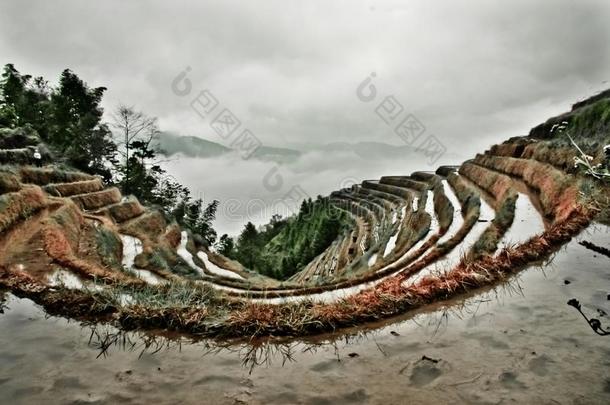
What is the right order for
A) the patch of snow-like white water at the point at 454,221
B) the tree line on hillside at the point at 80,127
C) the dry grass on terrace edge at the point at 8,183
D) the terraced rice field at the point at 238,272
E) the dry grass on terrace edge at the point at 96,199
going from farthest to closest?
1. the tree line on hillside at the point at 80,127
2. the dry grass on terrace edge at the point at 96,199
3. the patch of snow-like white water at the point at 454,221
4. the dry grass on terrace edge at the point at 8,183
5. the terraced rice field at the point at 238,272

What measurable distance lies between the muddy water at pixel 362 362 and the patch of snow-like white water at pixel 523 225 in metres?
5.34

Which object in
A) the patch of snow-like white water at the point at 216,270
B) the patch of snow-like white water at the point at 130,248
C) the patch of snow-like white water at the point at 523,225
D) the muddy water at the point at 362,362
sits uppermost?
the patch of snow-like white water at the point at 130,248

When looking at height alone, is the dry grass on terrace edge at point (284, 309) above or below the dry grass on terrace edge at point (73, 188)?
below

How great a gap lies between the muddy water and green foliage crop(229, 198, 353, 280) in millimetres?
44856

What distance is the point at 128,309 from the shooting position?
6.02 meters

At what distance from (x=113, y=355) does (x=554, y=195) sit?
49.9ft

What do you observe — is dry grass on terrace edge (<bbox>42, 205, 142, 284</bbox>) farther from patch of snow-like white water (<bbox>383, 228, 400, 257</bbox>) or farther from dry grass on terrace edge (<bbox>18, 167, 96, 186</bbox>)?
patch of snow-like white water (<bbox>383, 228, 400, 257</bbox>)

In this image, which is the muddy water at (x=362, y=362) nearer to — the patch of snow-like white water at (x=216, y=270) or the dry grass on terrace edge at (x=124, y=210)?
the patch of snow-like white water at (x=216, y=270)

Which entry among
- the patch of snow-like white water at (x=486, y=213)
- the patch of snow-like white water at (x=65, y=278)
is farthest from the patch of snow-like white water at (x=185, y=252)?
the patch of snow-like white water at (x=486, y=213)

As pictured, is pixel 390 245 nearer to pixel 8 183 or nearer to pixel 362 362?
pixel 362 362

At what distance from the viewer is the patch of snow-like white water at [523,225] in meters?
11.3

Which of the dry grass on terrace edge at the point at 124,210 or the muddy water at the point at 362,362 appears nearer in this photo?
the muddy water at the point at 362,362

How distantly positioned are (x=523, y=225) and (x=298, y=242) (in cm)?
5567

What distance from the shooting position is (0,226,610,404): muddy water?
3.97m
